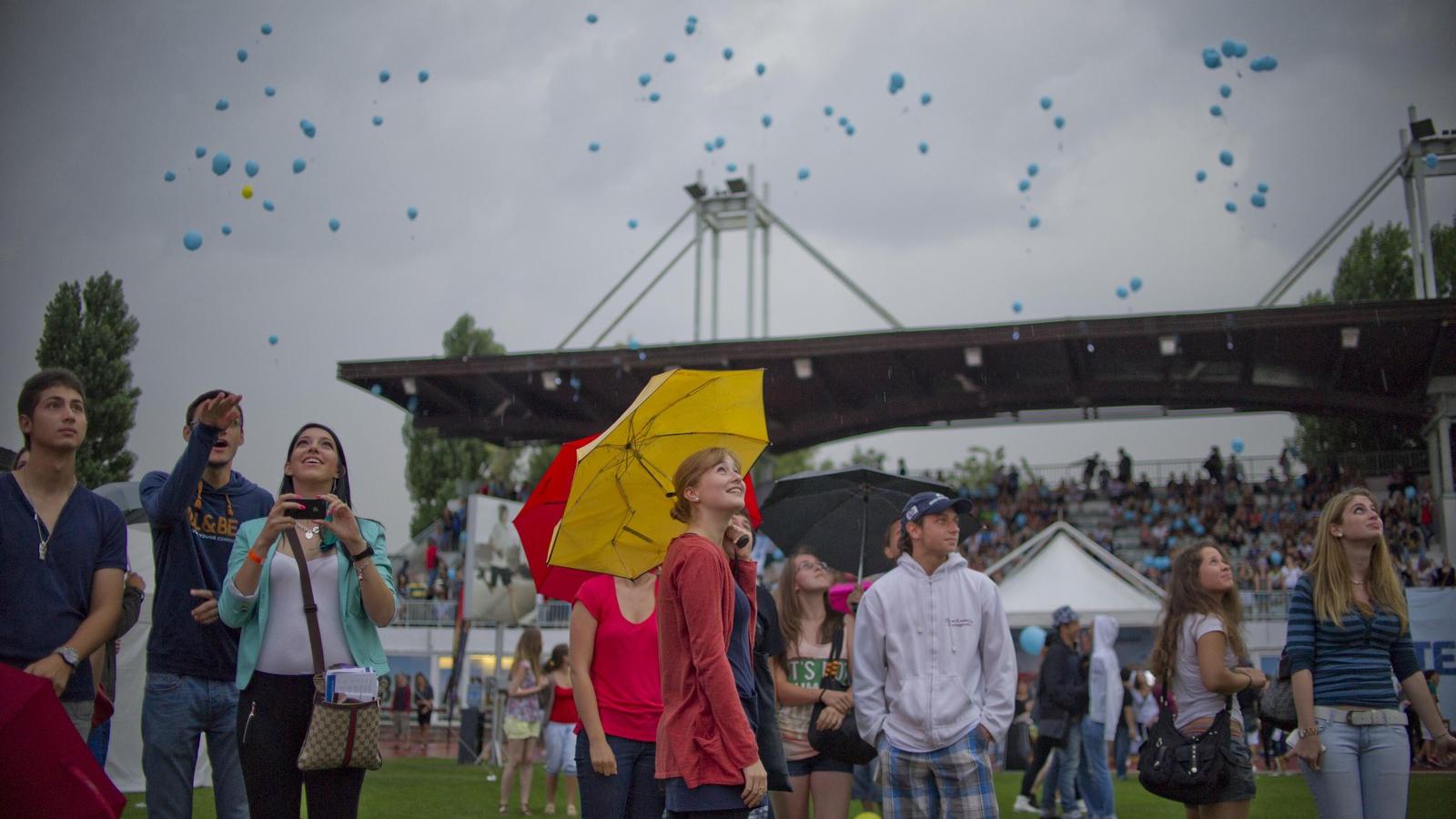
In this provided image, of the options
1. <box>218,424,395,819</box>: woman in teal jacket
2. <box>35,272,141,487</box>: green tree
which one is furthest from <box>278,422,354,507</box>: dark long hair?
<box>35,272,141,487</box>: green tree

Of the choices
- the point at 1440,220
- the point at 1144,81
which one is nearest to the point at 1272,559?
the point at 1440,220

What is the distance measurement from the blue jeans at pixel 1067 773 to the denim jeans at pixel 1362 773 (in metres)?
5.40

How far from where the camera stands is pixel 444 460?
2079 inches

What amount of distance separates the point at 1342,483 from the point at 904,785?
83.5 ft

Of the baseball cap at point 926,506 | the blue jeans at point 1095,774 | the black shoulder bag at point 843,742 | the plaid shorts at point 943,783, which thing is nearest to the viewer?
the plaid shorts at point 943,783

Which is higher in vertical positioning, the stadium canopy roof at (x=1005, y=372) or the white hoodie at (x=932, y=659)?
the stadium canopy roof at (x=1005, y=372)

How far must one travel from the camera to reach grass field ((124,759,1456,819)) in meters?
10.1

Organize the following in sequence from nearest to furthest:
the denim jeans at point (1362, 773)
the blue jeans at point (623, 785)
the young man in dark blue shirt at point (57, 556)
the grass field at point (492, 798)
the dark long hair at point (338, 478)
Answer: the young man in dark blue shirt at point (57, 556), the dark long hair at point (338, 478), the blue jeans at point (623, 785), the denim jeans at point (1362, 773), the grass field at point (492, 798)

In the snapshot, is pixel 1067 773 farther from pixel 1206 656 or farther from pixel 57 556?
pixel 57 556

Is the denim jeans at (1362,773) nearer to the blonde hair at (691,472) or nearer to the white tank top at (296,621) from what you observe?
the blonde hair at (691,472)

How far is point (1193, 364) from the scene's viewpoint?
24656mm

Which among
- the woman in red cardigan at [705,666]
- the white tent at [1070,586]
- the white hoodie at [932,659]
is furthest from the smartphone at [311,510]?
the white tent at [1070,586]

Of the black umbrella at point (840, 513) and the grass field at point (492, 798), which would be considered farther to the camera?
the grass field at point (492, 798)

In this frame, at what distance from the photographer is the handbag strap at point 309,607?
3.65 m
